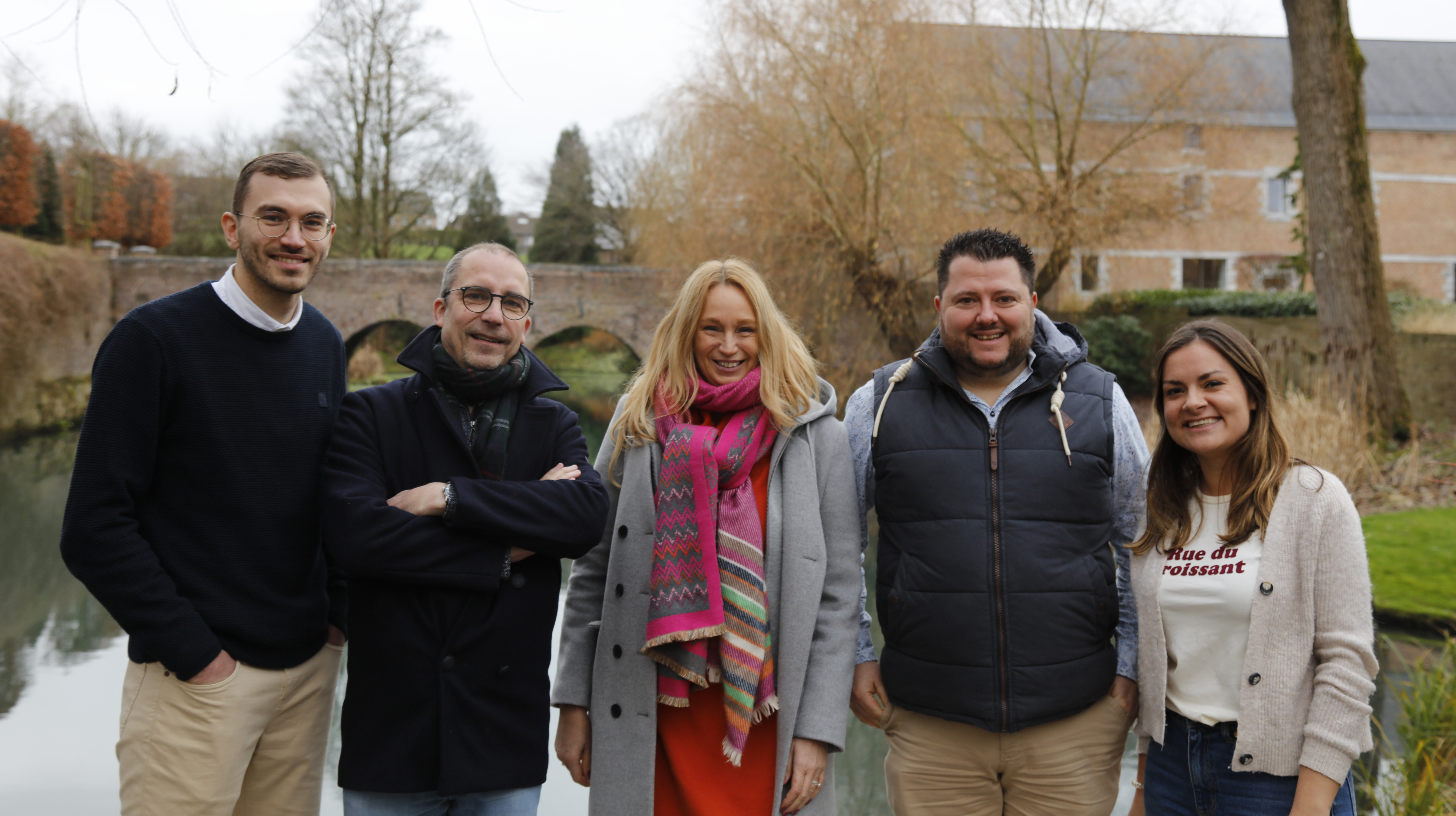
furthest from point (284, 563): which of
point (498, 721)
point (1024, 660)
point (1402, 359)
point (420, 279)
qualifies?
point (420, 279)

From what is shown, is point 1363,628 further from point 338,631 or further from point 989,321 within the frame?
point 338,631

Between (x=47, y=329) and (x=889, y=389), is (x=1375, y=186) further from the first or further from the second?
(x=47, y=329)

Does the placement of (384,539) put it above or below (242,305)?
below

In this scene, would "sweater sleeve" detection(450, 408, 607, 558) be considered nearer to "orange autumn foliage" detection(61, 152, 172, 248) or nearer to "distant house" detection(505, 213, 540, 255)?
"orange autumn foliage" detection(61, 152, 172, 248)

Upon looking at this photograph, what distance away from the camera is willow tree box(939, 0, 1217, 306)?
493 inches

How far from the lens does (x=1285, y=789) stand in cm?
182

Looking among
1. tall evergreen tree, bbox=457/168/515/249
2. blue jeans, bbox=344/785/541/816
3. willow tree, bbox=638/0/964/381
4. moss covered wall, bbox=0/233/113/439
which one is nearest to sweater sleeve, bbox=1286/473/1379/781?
blue jeans, bbox=344/785/541/816

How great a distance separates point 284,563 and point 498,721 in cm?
54

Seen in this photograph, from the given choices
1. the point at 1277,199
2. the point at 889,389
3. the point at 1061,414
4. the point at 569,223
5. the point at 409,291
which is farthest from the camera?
the point at 569,223


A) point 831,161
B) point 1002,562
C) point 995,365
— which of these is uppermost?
point 831,161

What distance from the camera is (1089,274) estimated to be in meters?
15.2

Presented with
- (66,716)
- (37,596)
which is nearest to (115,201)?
(37,596)

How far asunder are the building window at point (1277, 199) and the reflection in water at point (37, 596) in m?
24.0

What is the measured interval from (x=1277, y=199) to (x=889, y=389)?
2493cm
